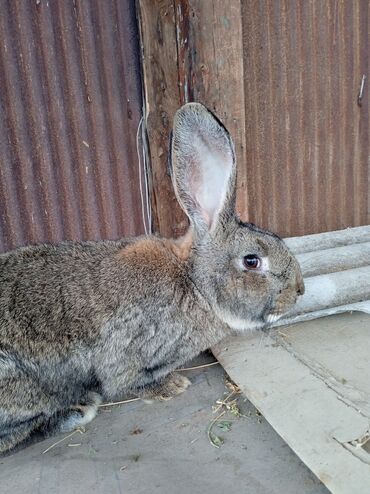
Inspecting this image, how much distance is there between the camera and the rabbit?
187 centimetres

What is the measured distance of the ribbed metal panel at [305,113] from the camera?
11.3 ft

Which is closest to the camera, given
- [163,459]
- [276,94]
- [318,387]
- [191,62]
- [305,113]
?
[163,459]

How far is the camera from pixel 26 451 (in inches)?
75.0

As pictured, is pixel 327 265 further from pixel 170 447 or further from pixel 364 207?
pixel 170 447

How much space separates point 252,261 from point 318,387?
25.3 inches

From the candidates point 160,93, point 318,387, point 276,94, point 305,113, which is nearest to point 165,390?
point 318,387

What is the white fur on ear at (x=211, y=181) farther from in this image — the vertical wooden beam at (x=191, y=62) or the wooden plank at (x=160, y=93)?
the wooden plank at (x=160, y=93)

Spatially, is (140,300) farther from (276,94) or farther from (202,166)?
(276,94)

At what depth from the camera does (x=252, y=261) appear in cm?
212

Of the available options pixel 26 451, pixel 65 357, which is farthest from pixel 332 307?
pixel 26 451

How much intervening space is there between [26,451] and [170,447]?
63 centimetres

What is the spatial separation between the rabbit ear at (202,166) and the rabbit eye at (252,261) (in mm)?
228

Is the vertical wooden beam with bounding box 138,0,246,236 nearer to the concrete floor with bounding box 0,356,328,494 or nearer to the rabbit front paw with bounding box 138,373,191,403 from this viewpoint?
the rabbit front paw with bounding box 138,373,191,403

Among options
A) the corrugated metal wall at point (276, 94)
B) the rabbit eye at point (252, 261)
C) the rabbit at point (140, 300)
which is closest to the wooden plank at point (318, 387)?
the rabbit at point (140, 300)
